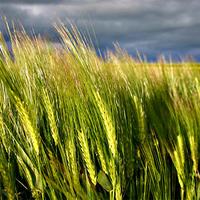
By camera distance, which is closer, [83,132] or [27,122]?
[27,122]

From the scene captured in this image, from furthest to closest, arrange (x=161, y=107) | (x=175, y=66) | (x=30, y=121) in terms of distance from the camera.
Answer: (x=175, y=66), (x=161, y=107), (x=30, y=121)

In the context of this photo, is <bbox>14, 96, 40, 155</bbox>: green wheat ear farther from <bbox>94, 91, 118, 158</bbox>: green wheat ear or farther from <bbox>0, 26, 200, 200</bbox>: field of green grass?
<bbox>94, 91, 118, 158</bbox>: green wheat ear

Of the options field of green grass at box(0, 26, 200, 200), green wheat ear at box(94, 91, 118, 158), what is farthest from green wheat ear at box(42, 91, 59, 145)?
green wheat ear at box(94, 91, 118, 158)

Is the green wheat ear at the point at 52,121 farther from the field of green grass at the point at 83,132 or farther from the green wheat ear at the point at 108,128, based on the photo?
the green wheat ear at the point at 108,128

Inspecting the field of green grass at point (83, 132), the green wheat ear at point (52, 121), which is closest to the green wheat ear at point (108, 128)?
the field of green grass at point (83, 132)

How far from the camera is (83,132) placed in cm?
122

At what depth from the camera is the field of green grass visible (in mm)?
1172

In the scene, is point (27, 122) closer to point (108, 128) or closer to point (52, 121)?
point (52, 121)

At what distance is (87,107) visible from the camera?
1.28 m

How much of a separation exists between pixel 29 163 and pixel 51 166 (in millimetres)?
94

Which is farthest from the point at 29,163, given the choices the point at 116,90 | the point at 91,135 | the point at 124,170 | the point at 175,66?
the point at 175,66

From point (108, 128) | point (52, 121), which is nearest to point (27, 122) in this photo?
point (52, 121)

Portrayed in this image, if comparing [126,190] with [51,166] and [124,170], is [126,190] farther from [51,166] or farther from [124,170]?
[51,166]

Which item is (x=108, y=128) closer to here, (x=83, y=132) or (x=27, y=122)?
(x=83, y=132)
